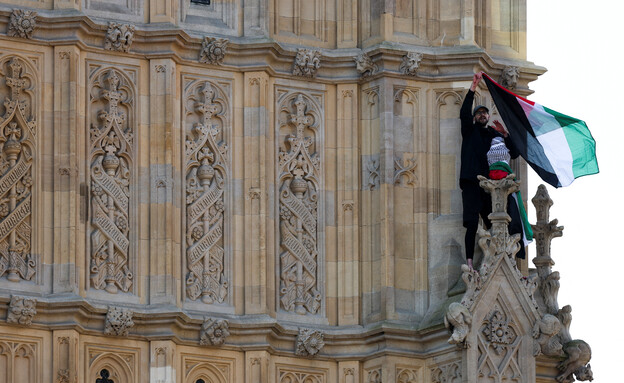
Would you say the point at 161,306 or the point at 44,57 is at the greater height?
the point at 44,57

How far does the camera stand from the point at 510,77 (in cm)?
3409

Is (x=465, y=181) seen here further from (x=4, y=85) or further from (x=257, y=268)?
(x=4, y=85)

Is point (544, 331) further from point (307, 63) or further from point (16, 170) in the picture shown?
point (16, 170)

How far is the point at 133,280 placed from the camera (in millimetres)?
32406

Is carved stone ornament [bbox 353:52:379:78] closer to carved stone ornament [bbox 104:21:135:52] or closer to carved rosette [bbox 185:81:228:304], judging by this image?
carved rosette [bbox 185:81:228:304]

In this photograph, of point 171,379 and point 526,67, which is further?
point 526,67

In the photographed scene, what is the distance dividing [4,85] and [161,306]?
292 cm

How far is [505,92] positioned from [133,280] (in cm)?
476

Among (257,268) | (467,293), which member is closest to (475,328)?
(467,293)

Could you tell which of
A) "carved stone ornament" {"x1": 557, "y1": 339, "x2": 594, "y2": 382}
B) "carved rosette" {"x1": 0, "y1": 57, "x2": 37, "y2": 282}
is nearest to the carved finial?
"carved stone ornament" {"x1": 557, "y1": 339, "x2": 594, "y2": 382}

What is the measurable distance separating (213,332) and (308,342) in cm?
113

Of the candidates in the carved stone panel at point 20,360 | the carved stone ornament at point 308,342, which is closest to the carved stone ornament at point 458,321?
the carved stone ornament at point 308,342

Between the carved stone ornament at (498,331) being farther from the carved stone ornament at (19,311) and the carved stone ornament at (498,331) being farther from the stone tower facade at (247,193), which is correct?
the carved stone ornament at (19,311)

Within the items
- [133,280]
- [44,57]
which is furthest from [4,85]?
[133,280]
